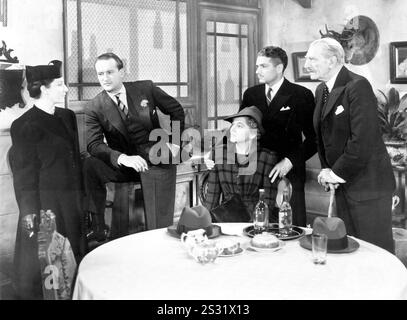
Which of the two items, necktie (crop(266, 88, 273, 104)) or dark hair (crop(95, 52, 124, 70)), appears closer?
dark hair (crop(95, 52, 124, 70))

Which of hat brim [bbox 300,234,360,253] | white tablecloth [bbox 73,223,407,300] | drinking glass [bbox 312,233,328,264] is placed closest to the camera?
white tablecloth [bbox 73,223,407,300]

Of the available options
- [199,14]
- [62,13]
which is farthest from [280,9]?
[62,13]

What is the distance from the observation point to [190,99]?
3.06m

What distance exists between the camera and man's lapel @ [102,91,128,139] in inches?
110

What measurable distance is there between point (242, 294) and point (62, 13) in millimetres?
1793

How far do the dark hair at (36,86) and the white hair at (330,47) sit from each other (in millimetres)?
1540

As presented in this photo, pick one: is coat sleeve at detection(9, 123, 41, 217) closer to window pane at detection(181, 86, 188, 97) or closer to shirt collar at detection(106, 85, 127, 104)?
shirt collar at detection(106, 85, 127, 104)

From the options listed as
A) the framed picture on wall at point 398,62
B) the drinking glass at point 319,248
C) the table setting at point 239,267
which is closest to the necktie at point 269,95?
the framed picture on wall at point 398,62

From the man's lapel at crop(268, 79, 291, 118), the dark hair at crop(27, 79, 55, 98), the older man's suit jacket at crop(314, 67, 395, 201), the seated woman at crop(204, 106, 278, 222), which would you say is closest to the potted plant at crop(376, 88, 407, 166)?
the older man's suit jacket at crop(314, 67, 395, 201)

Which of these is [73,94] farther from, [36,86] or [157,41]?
[157,41]

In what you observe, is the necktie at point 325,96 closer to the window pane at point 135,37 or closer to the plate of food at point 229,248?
the window pane at point 135,37

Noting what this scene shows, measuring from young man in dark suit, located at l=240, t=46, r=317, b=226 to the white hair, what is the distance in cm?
23

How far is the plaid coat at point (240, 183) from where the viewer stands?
2.89 m
